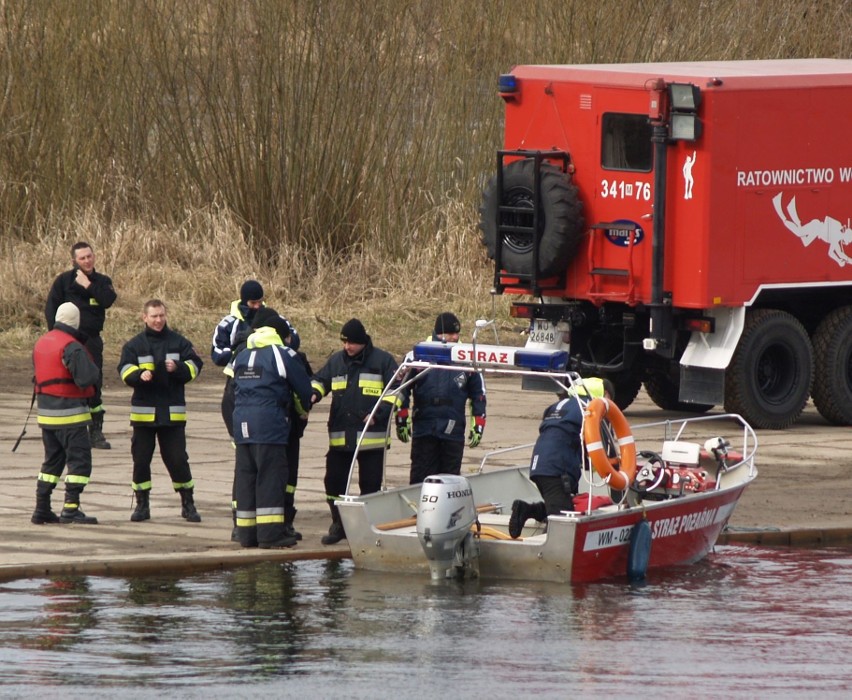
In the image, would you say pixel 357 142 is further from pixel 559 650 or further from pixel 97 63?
pixel 559 650

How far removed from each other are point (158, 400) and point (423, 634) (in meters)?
3.95

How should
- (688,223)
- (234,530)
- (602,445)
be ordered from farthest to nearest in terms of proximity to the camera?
(688,223) < (234,530) < (602,445)

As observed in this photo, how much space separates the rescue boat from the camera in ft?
40.9

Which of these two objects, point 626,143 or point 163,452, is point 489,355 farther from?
point 626,143

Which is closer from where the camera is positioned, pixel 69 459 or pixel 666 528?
pixel 666 528

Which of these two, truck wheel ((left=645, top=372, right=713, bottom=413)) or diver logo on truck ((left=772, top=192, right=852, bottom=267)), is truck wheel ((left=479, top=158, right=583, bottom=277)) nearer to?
diver logo on truck ((left=772, top=192, right=852, bottom=267))

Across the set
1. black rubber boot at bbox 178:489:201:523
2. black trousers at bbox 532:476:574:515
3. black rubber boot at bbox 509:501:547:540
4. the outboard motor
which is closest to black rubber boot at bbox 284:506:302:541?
black rubber boot at bbox 178:489:201:523

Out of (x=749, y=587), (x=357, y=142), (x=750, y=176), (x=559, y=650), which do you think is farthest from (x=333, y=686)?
(x=357, y=142)

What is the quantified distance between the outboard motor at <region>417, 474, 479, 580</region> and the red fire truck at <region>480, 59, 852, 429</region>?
629 cm

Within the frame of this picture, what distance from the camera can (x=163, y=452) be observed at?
14.2 metres

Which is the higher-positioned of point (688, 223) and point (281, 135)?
point (281, 135)

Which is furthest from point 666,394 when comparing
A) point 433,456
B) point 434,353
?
point 434,353

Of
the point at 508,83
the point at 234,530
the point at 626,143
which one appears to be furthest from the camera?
the point at 508,83

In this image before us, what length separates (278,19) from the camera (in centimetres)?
2669
